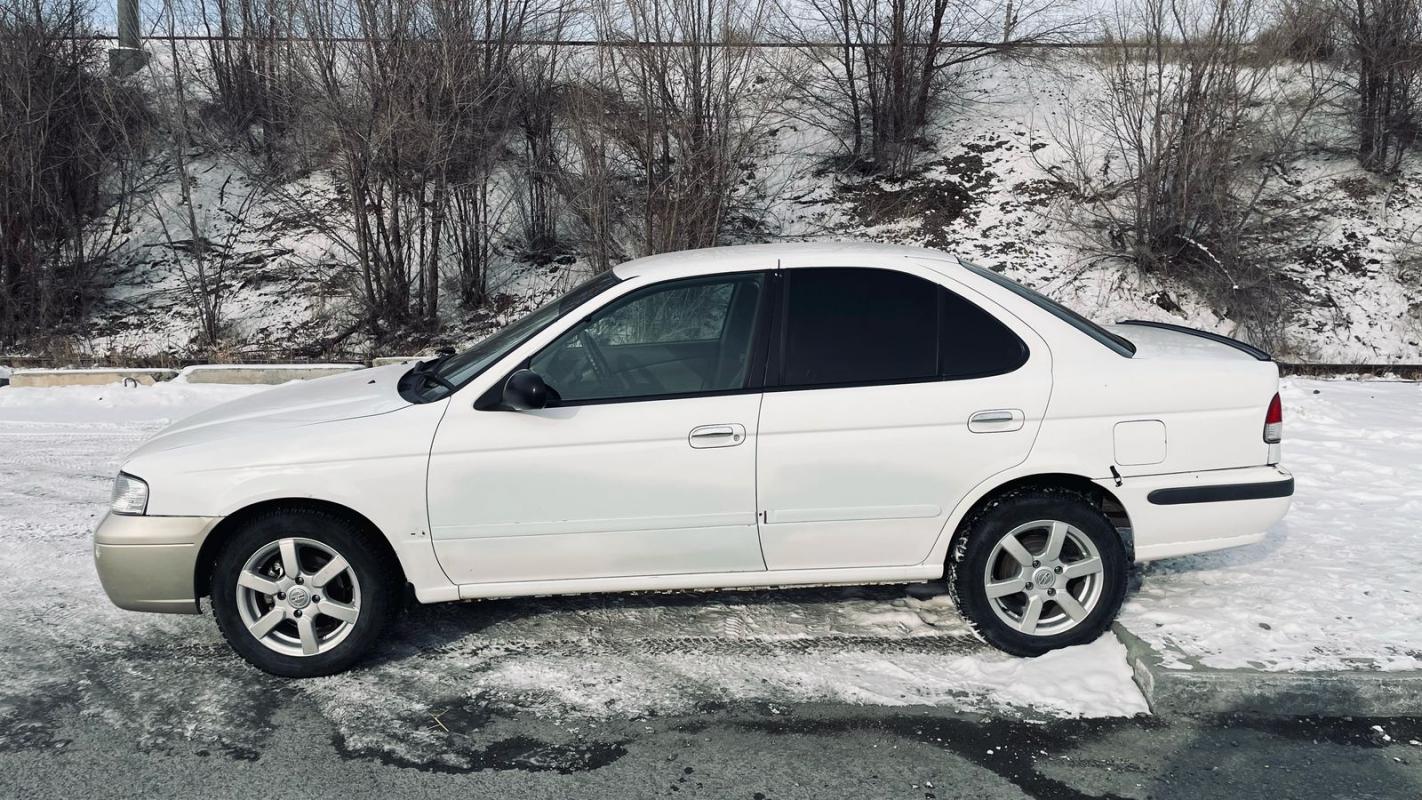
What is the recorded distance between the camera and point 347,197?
15375 mm

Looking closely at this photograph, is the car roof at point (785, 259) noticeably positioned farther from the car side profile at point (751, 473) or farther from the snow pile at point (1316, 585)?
the snow pile at point (1316, 585)

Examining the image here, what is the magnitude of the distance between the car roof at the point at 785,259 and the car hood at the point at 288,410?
3.92ft

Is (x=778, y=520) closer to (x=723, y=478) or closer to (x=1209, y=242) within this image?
(x=723, y=478)

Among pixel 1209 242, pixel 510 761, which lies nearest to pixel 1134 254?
pixel 1209 242

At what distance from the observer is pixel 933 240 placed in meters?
15.2

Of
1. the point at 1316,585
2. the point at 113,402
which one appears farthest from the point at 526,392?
the point at 113,402

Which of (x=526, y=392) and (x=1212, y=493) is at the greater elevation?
(x=526, y=392)

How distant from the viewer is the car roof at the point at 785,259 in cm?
461

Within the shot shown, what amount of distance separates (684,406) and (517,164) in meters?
11.5

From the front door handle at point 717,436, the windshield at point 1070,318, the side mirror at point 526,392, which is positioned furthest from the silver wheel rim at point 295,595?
the windshield at point 1070,318

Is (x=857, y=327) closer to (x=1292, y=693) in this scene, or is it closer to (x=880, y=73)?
(x=1292, y=693)

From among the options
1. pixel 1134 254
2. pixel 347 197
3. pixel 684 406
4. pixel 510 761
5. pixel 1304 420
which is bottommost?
pixel 510 761

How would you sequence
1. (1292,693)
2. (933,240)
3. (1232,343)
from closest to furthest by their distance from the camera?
(1292,693), (1232,343), (933,240)

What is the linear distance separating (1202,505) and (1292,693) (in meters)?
0.78
